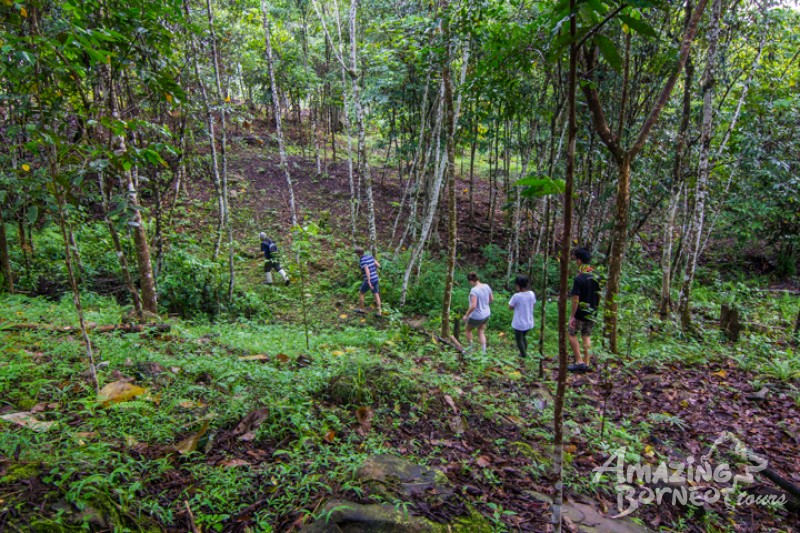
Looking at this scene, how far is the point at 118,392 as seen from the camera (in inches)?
133

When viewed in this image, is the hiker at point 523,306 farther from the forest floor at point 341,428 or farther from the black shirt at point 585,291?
the black shirt at point 585,291

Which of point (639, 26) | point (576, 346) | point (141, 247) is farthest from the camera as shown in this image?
point (576, 346)

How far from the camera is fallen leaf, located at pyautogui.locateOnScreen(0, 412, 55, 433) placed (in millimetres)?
2703

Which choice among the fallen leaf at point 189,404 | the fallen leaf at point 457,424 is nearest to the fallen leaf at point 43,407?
the fallen leaf at point 189,404

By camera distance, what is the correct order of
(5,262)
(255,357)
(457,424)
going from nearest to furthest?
(457,424), (255,357), (5,262)

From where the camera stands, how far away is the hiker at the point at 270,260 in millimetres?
10961

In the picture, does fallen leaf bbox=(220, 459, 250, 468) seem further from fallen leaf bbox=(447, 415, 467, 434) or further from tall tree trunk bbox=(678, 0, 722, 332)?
tall tree trunk bbox=(678, 0, 722, 332)

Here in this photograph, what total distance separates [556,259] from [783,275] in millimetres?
7484

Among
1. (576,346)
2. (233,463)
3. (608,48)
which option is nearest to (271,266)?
(576,346)

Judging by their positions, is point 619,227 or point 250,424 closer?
point 250,424

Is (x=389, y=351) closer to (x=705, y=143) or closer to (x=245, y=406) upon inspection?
(x=245, y=406)

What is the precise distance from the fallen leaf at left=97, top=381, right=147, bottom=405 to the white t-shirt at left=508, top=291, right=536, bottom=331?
553cm

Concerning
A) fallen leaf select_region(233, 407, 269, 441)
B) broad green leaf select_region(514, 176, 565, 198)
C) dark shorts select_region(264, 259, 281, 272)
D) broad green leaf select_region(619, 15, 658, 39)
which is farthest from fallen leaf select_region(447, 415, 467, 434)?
dark shorts select_region(264, 259, 281, 272)

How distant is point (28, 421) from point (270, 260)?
826cm
